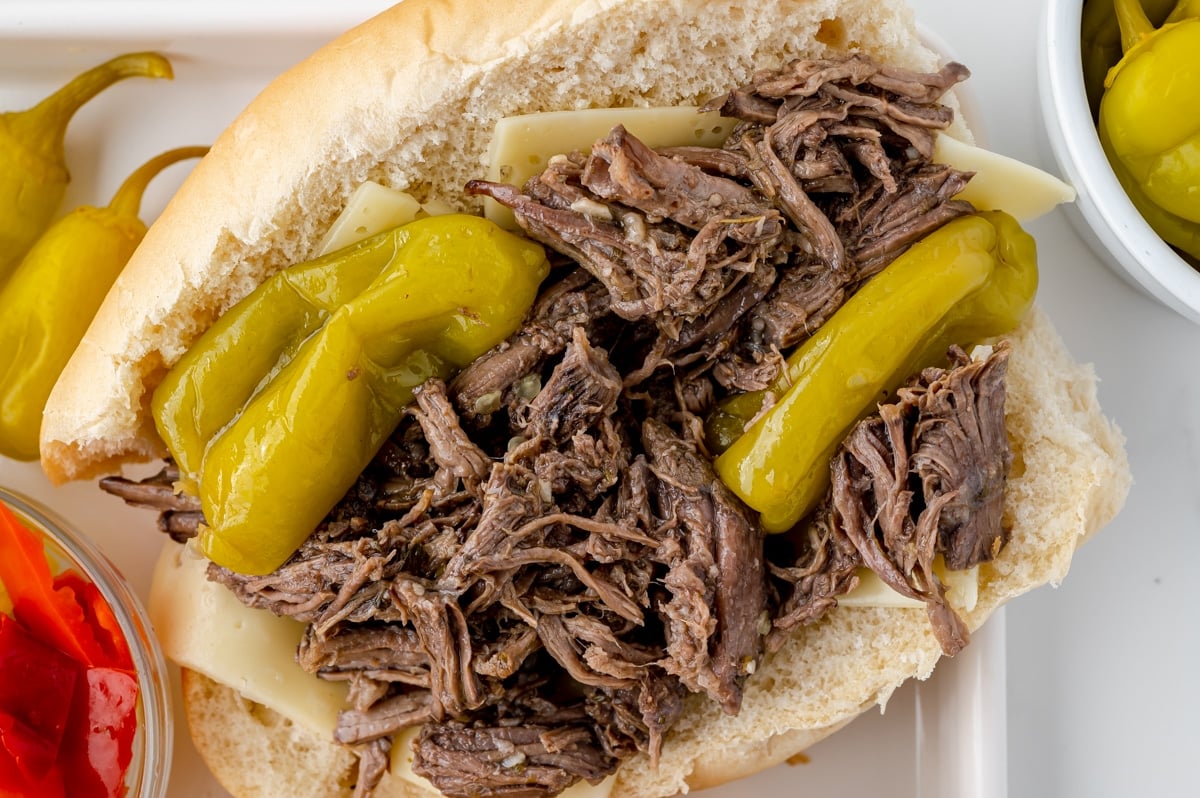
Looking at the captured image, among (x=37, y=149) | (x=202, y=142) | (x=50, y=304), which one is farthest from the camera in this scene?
(x=202, y=142)

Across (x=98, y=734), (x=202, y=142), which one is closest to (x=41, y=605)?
(x=98, y=734)

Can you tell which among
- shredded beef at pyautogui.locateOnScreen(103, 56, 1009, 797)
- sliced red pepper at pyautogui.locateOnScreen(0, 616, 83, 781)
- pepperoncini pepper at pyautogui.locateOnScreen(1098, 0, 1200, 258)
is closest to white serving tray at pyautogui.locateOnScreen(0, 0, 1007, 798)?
shredded beef at pyautogui.locateOnScreen(103, 56, 1009, 797)

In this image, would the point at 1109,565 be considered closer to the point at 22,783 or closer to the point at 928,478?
the point at 928,478

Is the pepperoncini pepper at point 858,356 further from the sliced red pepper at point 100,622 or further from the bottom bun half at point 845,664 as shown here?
the sliced red pepper at point 100,622

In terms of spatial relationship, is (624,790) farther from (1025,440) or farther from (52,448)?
(52,448)

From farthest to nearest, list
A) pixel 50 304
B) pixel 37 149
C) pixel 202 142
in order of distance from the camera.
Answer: pixel 202 142
pixel 37 149
pixel 50 304

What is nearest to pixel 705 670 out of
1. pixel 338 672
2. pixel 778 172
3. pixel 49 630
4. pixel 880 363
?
pixel 880 363

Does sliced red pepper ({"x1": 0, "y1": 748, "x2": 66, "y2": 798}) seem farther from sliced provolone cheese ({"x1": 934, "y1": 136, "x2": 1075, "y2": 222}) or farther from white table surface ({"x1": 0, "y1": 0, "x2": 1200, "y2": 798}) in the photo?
sliced provolone cheese ({"x1": 934, "y1": 136, "x2": 1075, "y2": 222})
